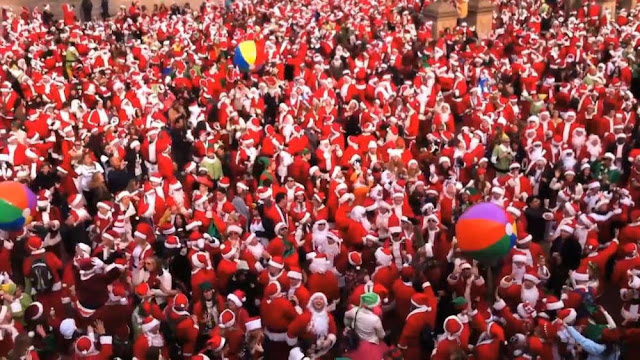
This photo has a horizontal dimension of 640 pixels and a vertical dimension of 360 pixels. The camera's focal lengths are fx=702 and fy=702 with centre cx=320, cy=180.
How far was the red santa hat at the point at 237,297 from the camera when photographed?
23.1 feet

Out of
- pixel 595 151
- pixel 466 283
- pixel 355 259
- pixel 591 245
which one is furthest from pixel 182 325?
pixel 595 151

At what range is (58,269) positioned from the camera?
834cm

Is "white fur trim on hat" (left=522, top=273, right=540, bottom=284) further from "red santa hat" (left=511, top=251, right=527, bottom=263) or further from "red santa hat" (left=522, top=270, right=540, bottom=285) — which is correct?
"red santa hat" (left=511, top=251, right=527, bottom=263)

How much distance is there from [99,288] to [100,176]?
293 cm

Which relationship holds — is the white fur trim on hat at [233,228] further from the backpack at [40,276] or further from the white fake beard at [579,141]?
the white fake beard at [579,141]

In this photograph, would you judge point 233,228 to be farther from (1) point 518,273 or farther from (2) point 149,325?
(1) point 518,273

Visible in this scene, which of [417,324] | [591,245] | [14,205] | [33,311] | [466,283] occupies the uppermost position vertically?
[14,205]

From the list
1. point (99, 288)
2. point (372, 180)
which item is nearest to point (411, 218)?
point (372, 180)

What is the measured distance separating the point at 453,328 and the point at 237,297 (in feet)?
7.09

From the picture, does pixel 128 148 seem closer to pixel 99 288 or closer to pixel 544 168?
pixel 99 288

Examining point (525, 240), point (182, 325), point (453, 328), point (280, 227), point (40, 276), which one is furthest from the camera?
point (280, 227)

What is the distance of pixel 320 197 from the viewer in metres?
10.0

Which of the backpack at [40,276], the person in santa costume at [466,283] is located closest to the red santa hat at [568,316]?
the person in santa costume at [466,283]

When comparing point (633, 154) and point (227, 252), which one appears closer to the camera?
point (227, 252)
